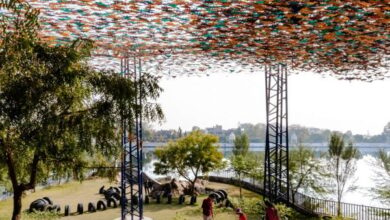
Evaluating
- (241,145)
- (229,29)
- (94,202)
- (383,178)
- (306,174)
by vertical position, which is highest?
(229,29)

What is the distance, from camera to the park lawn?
1705cm

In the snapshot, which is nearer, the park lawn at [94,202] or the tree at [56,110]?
the tree at [56,110]

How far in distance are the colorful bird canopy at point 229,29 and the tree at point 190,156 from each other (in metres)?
8.47

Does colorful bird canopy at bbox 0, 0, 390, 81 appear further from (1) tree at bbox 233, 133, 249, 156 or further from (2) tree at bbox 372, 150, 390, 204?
(1) tree at bbox 233, 133, 249, 156

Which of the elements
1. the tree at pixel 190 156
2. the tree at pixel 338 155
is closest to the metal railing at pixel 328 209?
the tree at pixel 338 155

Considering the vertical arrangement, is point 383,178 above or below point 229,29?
below

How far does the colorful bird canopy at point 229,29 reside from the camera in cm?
811

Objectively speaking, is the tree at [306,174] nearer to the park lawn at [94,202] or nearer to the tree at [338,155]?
the tree at [338,155]

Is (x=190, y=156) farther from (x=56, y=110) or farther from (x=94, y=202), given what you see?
(x=56, y=110)

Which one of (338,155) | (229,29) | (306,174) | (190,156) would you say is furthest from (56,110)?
(338,155)

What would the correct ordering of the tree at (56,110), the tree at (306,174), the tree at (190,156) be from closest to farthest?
the tree at (56,110) < the tree at (306,174) < the tree at (190,156)

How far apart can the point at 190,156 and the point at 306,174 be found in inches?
254

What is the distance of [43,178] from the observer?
922 centimetres

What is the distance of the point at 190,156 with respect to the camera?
75.5 ft
